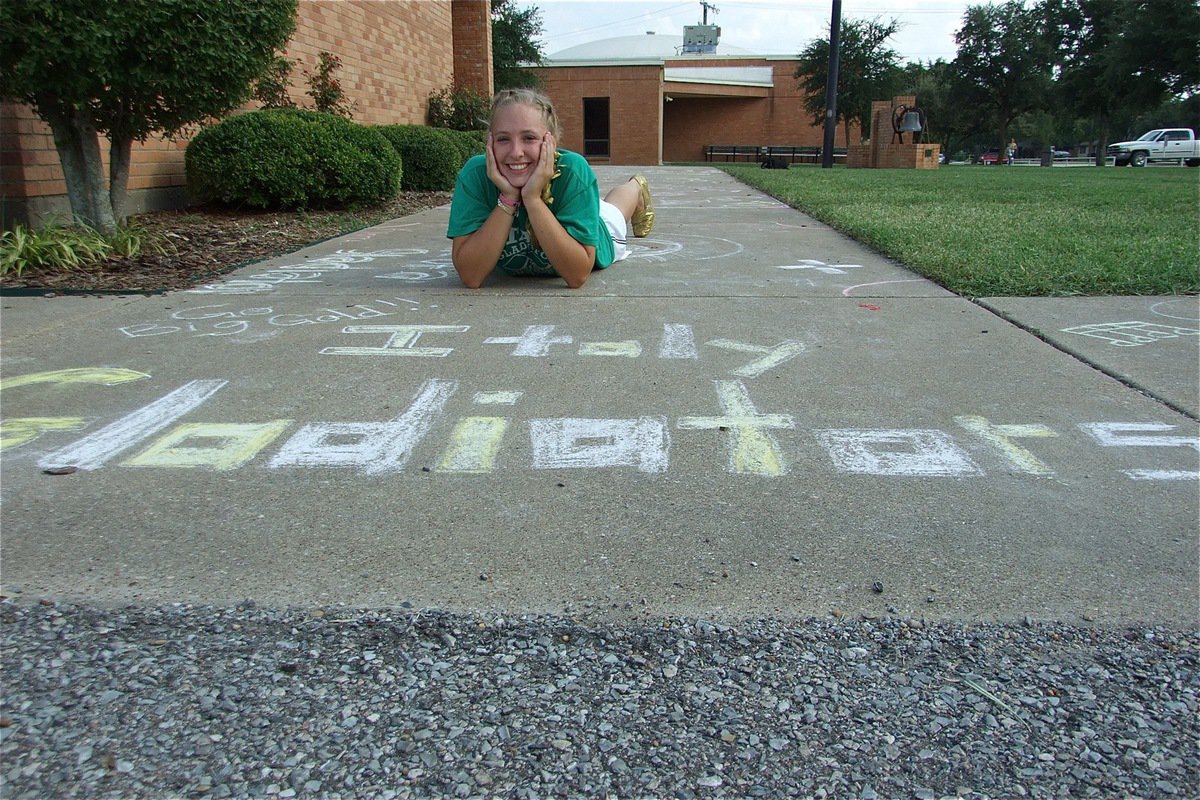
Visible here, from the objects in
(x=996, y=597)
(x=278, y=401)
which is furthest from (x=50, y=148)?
(x=996, y=597)

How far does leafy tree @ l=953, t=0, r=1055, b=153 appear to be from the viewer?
149 feet

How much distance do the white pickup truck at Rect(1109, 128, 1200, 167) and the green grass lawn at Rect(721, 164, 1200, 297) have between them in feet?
91.5

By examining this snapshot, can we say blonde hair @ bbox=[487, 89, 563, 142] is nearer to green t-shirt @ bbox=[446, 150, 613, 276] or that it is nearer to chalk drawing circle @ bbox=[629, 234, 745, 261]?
green t-shirt @ bbox=[446, 150, 613, 276]

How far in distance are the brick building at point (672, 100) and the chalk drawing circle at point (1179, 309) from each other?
107 feet

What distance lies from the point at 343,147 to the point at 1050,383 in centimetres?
786

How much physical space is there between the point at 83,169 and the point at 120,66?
1.11 m

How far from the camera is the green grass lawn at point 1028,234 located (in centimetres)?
564

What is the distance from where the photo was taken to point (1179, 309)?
494 centimetres

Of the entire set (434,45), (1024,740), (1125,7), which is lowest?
(1024,740)

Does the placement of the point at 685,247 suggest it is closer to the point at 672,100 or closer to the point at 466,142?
the point at 466,142

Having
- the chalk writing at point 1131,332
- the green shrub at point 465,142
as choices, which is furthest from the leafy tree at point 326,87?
the chalk writing at point 1131,332

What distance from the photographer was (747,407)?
3332 mm

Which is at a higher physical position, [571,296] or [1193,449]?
[571,296]

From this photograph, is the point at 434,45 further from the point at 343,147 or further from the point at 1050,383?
the point at 1050,383
